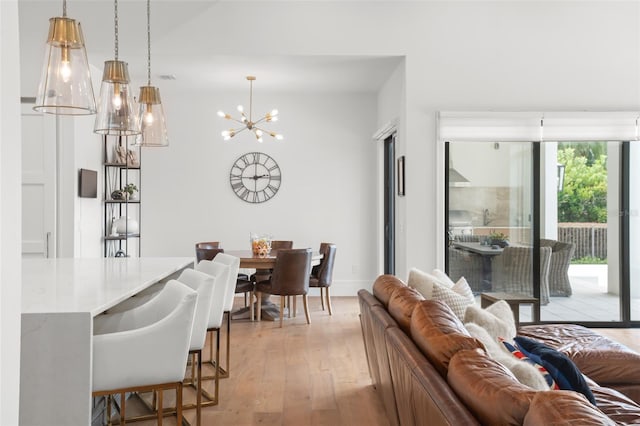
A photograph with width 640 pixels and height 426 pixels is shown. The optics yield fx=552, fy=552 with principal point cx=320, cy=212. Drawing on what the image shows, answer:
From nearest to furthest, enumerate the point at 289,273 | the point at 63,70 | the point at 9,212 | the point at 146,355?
the point at 9,212 → the point at 146,355 → the point at 63,70 → the point at 289,273

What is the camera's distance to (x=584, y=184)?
18.2 ft

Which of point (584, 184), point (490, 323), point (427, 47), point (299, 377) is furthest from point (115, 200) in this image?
point (584, 184)

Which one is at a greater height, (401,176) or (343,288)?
(401,176)

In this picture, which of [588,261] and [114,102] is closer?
[114,102]

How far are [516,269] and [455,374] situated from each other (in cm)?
401

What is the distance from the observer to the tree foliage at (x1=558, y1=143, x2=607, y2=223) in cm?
550

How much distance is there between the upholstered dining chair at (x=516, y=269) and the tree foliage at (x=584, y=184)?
47 cm

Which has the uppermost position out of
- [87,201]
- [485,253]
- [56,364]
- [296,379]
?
[87,201]

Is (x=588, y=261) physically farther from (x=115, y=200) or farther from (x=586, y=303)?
(x=115, y=200)

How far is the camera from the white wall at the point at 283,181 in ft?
24.2

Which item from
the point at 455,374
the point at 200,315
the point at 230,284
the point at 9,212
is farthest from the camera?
the point at 230,284

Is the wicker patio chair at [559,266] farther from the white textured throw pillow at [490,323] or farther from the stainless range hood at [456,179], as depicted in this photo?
the white textured throw pillow at [490,323]

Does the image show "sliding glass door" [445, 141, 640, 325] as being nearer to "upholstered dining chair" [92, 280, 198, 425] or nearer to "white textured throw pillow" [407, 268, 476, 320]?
"white textured throw pillow" [407, 268, 476, 320]

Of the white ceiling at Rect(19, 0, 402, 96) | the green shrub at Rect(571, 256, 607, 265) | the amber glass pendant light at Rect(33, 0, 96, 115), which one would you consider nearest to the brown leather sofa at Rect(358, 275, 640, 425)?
the amber glass pendant light at Rect(33, 0, 96, 115)
